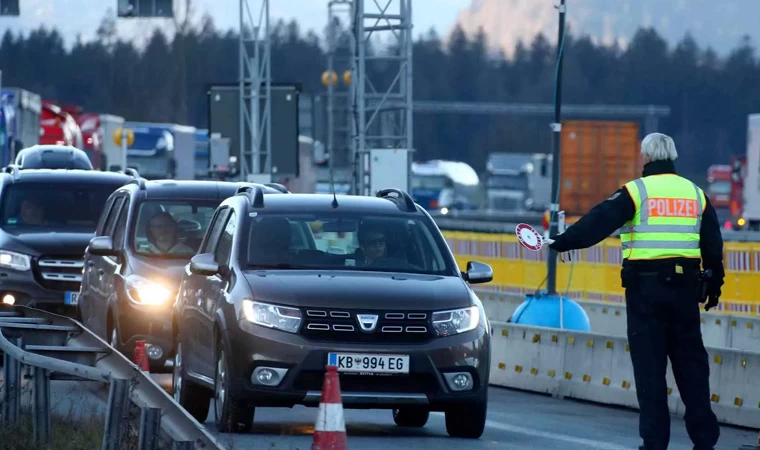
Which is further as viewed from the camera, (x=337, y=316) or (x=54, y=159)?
(x=54, y=159)

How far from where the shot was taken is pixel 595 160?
56.0 metres

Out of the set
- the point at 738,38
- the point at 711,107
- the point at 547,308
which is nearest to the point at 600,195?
the point at 547,308

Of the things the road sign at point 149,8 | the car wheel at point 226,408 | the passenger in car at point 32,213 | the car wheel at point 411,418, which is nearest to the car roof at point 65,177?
the passenger in car at point 32,213

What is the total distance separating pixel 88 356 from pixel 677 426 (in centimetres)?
559

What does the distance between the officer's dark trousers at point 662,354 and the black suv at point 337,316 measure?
4.44ft

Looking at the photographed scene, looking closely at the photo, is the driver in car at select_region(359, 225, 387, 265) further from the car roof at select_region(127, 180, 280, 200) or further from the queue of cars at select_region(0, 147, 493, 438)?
the car roof at select_region(127, 180, 280, 200)

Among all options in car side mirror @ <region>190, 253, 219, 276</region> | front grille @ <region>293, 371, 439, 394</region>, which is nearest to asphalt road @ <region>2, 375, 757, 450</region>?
front grille @ <region>293, 371, 439, 394</region>

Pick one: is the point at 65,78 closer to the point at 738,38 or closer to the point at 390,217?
the point at 738,38

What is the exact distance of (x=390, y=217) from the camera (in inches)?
436

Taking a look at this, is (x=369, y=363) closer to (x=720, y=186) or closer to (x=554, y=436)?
(x=554, y=436)

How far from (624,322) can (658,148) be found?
42.1 feet

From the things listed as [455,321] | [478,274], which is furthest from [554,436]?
[455,321]

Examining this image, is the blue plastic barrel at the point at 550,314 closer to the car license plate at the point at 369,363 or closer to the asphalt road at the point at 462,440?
the asphalt road at the point at 462,440

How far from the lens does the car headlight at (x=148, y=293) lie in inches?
529
